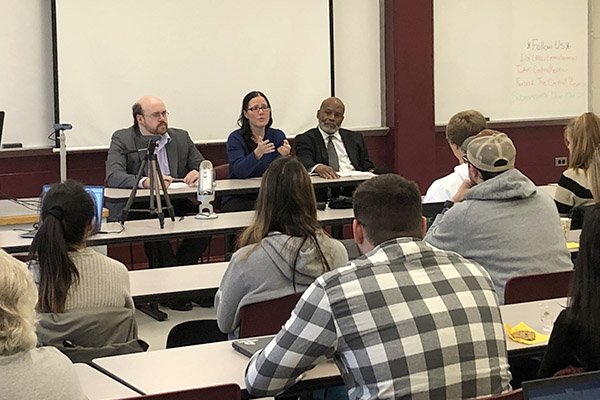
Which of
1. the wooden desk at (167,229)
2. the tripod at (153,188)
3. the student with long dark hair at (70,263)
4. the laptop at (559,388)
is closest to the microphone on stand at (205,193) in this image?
the wooden desk at (167,229)

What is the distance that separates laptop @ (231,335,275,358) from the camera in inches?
108

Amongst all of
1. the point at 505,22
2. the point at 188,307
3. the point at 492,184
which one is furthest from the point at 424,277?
the point at 505,22

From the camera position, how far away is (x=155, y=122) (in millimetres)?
6613

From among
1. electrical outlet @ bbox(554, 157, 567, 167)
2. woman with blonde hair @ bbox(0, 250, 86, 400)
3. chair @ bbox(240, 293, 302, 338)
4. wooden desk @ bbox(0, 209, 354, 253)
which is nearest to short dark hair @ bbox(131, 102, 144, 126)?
wooden desk @ bbox(0, 209, 354, 253)

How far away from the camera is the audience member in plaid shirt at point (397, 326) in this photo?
2.16 metres

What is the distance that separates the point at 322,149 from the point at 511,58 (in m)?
2.36

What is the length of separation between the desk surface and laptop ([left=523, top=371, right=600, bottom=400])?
4426 mm

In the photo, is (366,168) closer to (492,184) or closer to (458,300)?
(492,184)

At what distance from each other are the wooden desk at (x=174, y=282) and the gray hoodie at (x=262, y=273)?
445mm

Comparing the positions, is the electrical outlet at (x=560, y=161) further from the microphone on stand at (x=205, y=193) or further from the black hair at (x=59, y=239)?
the black hair at (x=59, y=239)

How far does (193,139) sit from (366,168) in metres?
1.35

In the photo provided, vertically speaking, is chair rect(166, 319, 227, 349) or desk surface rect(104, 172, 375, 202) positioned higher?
desk surface rect(104, 172, 375, 202)

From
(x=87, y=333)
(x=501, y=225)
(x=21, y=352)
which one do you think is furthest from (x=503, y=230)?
(x=21, y=352)

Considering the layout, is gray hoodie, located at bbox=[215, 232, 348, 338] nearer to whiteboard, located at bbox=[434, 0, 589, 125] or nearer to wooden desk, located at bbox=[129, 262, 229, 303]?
wooden desk, located at bbox=[129, 262, 229, 303]
